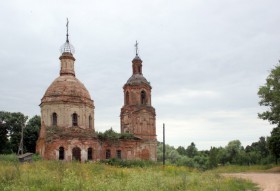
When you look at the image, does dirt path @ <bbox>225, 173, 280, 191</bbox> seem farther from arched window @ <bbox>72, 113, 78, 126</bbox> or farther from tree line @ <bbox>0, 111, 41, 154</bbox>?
tree line @ <bbox>0, 111, 41, 154</bbox>

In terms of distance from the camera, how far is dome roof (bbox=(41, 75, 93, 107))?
3744 centimetres

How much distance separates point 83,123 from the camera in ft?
125

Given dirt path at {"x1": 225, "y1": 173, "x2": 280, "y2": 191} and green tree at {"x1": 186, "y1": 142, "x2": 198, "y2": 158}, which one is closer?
dirt path at {"x1": 225, "y1": 173, "x2": 280, "y2": 191}

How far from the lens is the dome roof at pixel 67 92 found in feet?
123

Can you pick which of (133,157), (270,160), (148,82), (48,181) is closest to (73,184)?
(48,181)

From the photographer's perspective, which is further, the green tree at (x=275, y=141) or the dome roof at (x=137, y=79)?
the dome roof at (x=137, y=79)

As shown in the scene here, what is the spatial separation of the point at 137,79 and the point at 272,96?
1778cm

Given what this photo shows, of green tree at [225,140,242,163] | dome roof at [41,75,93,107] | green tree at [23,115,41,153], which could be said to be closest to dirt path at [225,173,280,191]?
dome roof at [41,75,93,107]

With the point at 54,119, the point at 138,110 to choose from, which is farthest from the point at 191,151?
the point at 54,119

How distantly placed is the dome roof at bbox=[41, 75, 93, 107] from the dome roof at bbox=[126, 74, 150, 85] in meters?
6.75

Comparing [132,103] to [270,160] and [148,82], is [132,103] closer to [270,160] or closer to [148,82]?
[148,82]

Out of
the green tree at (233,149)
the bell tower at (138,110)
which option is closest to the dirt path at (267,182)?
the bell tower at (138,110)

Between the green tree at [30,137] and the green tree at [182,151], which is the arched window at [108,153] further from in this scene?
the green tree at [182,151]

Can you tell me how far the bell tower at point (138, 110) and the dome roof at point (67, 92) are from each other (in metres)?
5.76
